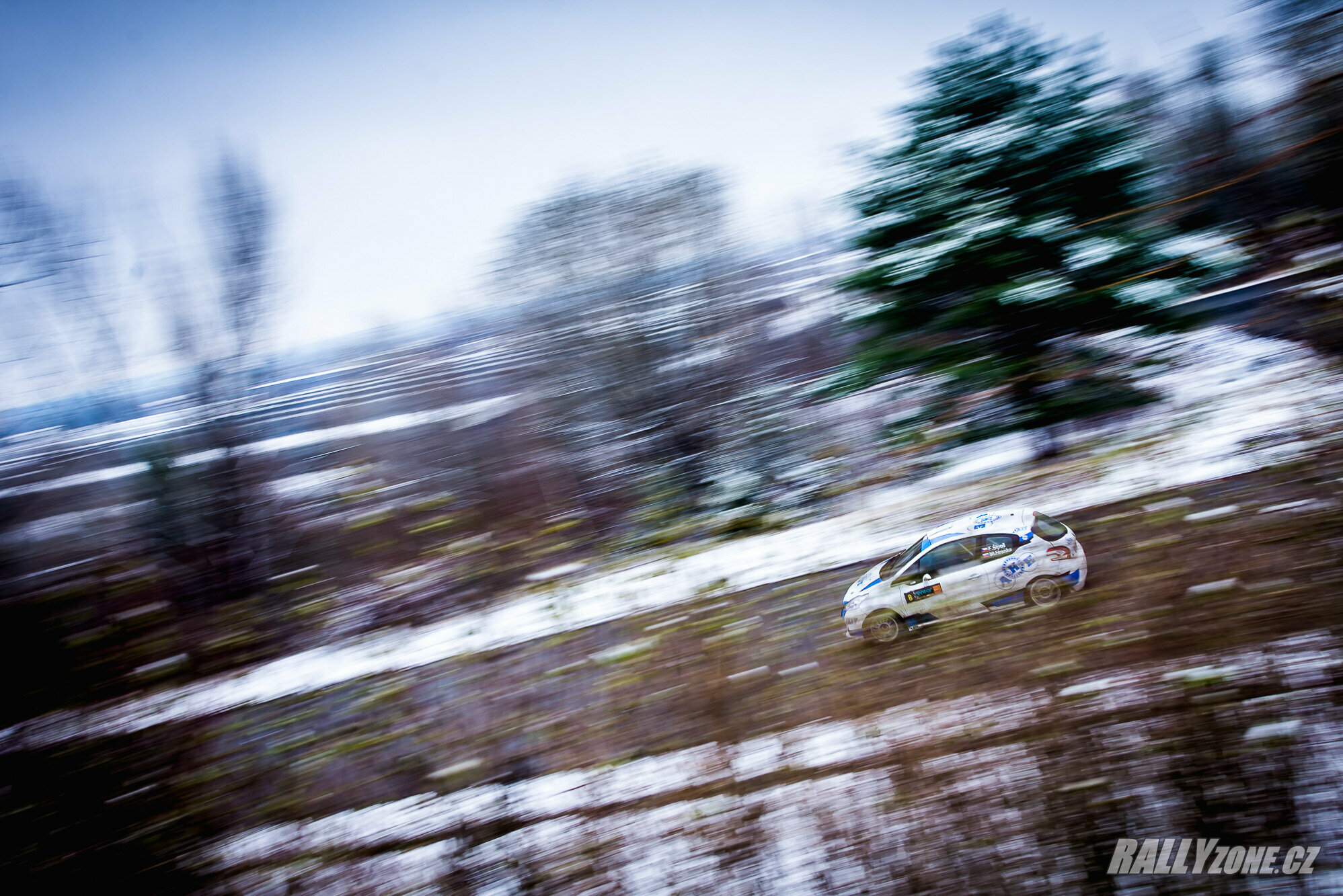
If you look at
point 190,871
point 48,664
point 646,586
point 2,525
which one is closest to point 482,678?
point 646,586

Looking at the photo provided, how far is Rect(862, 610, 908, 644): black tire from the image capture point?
4840 millimetres

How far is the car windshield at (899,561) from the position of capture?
5.60m

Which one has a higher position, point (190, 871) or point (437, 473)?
point (437, 473)

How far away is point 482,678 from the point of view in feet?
18.4

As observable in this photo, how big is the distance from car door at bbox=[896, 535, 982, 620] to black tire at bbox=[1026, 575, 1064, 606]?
51 centimetres

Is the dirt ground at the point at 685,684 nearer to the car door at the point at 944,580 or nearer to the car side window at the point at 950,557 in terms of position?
the car door at the point at 944,580

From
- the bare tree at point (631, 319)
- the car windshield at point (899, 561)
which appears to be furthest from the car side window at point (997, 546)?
the bare tree at point (631, 319)

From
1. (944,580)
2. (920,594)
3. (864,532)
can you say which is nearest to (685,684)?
(920,594)

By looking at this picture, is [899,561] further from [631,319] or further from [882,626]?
[631,319]

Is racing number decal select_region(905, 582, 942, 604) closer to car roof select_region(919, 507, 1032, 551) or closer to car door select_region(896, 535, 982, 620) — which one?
car door select_region(896, 535, 982, 620)

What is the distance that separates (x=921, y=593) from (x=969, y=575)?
457mm

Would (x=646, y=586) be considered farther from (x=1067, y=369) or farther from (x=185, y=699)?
(x=1067, y=369)

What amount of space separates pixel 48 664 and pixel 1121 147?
44.7 feet

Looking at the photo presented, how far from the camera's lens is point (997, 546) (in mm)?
5238
